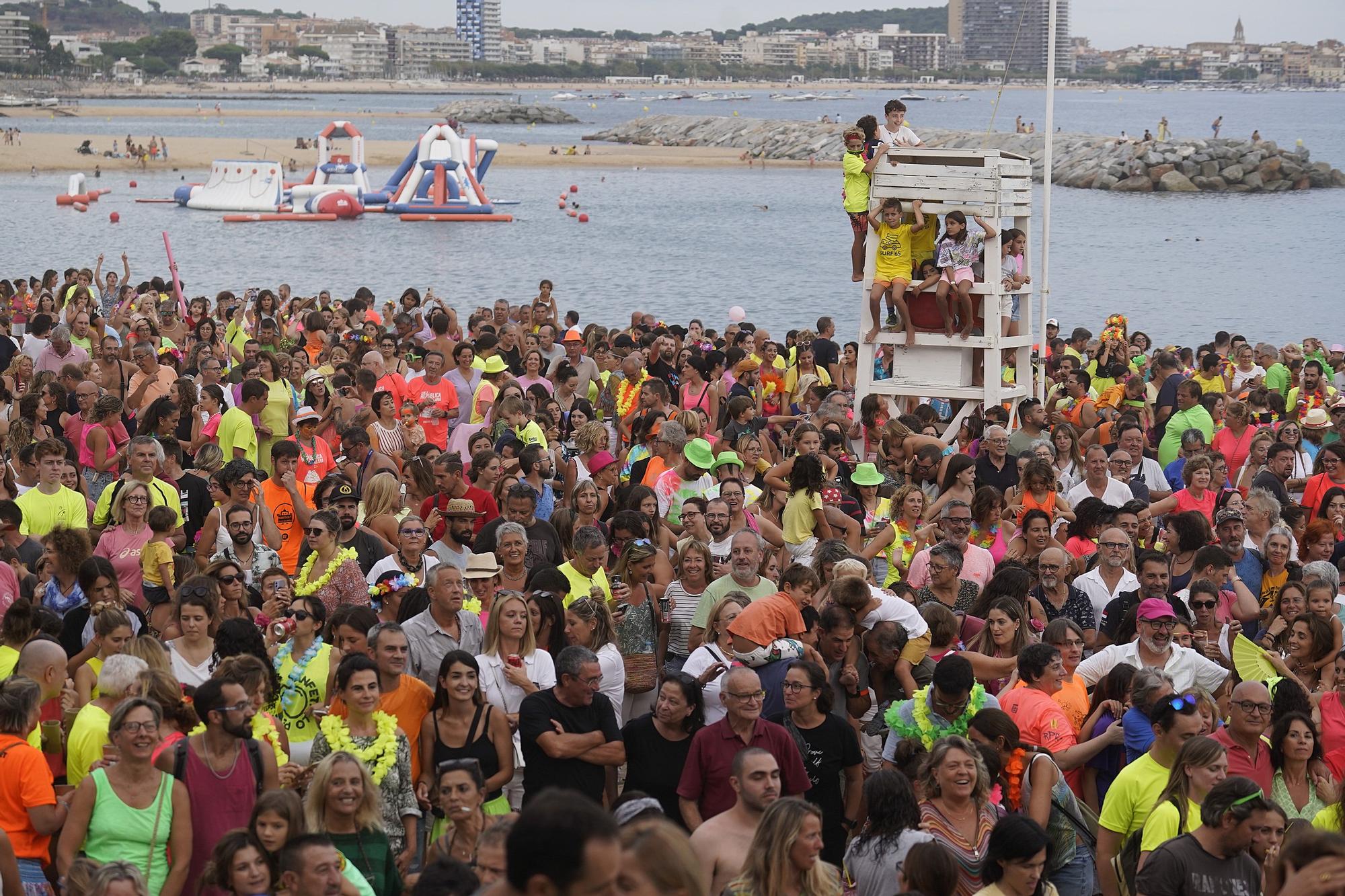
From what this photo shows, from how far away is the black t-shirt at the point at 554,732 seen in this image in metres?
6.84

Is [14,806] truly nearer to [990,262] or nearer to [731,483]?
[731,483]

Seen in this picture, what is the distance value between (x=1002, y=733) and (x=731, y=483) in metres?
3.19

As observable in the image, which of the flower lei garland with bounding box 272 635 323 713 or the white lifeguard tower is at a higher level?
the white lifeguard tower

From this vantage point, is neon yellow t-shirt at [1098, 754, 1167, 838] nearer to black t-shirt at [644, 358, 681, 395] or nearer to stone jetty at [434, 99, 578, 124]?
black t-shirt at [644, 358, 681, 395]

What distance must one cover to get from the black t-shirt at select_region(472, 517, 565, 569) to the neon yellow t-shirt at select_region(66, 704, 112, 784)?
2.67 meters

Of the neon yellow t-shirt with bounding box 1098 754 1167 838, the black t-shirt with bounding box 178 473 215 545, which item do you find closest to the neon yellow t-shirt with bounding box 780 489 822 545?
the black t-shirt with bounding box 178 473 215 545

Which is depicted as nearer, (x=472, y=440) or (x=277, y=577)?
(x=277, y=577)

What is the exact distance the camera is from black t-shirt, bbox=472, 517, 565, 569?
9.04 meters

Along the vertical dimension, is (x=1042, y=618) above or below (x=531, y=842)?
below

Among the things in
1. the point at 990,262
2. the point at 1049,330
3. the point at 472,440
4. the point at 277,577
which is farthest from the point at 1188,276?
the point at 277,577

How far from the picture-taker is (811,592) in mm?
7996

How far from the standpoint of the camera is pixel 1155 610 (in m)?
7.54

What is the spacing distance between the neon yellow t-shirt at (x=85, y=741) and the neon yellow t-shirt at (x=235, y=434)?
4925mm

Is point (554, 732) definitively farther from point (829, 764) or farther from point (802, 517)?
point (802, 517)
